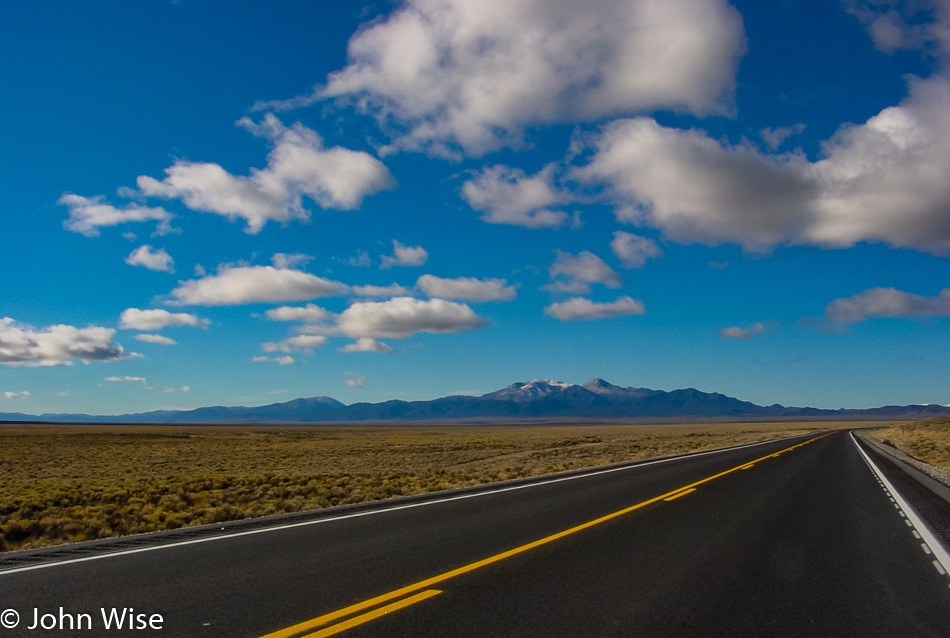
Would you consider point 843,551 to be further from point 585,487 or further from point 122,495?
point 122,495

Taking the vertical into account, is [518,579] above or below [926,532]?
above

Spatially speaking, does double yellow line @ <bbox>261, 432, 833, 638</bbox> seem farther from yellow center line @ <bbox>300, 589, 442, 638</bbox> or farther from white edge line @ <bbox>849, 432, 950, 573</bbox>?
white edge line @ <bbox>849, 432, 950, 573</bbox>

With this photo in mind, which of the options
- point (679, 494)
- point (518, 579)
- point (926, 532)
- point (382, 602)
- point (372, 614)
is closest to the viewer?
point (372, 614)

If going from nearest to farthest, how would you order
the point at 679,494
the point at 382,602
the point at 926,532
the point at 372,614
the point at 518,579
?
1. the point at 372,614
2. the point at 382,602
3. the point at 518,579
4. the point at 926,532
5. the point at 679,494

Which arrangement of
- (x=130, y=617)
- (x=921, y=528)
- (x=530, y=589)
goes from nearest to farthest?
(x=130, y=617) → (x=530, y=589) → (x=921, y=528)

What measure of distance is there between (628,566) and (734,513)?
554cm

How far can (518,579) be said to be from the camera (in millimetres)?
6621

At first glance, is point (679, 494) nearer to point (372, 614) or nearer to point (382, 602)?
point (382, 602)

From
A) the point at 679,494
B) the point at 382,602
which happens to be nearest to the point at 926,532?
the point at 679,494

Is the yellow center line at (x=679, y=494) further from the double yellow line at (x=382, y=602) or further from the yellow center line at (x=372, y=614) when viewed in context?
the yellow center line at (x=372, y=614)

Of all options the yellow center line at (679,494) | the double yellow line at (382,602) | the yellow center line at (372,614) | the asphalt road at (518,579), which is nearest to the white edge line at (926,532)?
the asphalt road at (518,579)

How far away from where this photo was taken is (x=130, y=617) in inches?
213

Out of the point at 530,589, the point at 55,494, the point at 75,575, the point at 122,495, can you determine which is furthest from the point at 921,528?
the point at 55,494

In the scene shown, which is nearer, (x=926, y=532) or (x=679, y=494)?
(x=926, y=532)
